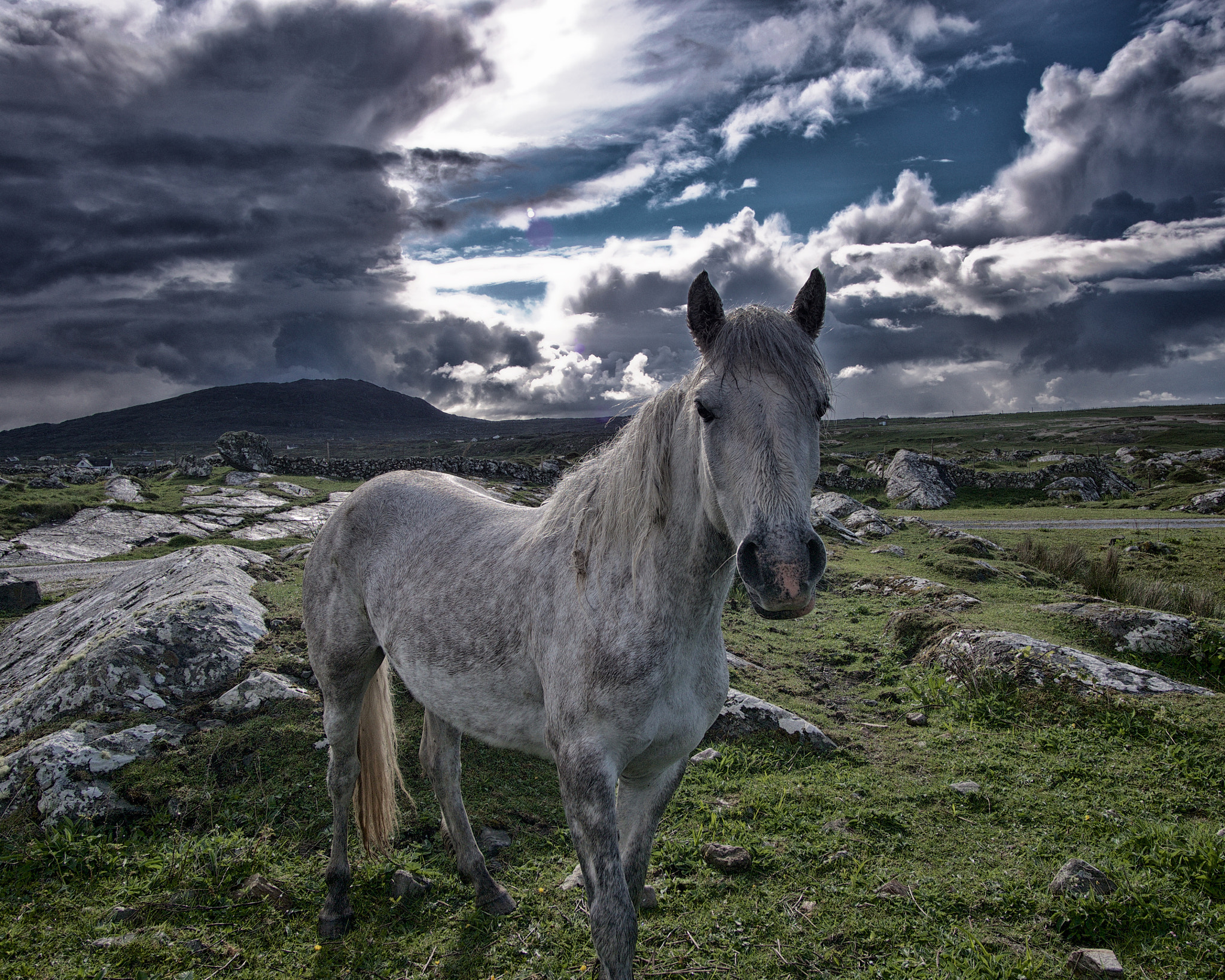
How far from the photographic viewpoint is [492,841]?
451cm

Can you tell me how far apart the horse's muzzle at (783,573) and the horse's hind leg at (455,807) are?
3006 millimetres

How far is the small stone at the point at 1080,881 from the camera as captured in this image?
141 inches

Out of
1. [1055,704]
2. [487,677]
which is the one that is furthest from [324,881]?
[1055,704]

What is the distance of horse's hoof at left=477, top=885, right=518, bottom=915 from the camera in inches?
151

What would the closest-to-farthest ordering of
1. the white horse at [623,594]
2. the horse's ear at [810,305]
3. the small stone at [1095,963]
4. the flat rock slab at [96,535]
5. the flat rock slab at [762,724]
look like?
the white horse at [623,594]
the horse's ear at [810,305]
the small stone at [1095,963]
the flat rock slab at [762,724]
the flat rock slab at [96,535]

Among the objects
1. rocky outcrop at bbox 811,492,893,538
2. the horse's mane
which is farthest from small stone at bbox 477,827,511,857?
rocky outcrop at bbox 811,492,893,538

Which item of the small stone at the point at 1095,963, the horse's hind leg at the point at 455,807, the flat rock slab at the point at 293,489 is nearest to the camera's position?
the small stone at the point at 1095,963

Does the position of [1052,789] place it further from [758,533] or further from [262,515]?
[262,515]

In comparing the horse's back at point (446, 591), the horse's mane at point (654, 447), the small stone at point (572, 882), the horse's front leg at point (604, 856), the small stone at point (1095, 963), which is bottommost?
the small stone at point (572, 882)

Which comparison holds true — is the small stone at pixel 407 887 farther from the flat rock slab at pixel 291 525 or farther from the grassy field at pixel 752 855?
the flat rock slab at pixel 291 525

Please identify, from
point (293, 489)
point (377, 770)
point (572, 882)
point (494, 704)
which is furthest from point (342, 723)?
point (293, 489)

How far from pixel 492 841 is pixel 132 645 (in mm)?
3810

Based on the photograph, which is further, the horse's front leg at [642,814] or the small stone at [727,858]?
the small stone at [727,858]

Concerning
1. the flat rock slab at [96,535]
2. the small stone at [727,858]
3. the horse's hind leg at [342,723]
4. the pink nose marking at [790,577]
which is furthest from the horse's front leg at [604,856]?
the flat rock slab at [96,535]
